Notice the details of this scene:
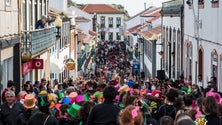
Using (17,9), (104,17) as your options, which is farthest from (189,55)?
(104,17)

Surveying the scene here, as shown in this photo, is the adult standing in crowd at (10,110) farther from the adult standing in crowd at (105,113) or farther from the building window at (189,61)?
the building window at (189,61)

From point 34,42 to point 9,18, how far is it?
10.4ft

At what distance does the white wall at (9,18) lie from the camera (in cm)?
1859

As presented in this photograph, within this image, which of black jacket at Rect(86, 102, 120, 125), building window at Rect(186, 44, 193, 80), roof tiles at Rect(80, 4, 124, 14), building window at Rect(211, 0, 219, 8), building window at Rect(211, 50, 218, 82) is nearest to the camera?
black jacket at Rect(86, 102, 120, 125)

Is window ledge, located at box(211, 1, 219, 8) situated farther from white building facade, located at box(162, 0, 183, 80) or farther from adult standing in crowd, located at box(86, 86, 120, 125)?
adult standing in crowd, located at box(86, 86, 120, 125)

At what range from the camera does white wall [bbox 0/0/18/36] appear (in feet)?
61.0

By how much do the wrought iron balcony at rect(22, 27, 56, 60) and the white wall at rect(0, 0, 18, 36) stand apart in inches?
33.4

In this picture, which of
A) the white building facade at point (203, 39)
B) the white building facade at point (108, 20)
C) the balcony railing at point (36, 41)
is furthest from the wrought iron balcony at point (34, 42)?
the white building facade at point (108, 20)

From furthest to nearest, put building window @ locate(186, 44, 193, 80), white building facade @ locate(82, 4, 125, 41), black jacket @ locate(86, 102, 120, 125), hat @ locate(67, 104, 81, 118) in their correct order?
white building facade @ locate(82, 4, 125, 41) < building window @ locate(186, 44, 193, 80) < hat @ locate(67, 104, 81, 118) < black jacket @ locate(86, 102, 120, 125)

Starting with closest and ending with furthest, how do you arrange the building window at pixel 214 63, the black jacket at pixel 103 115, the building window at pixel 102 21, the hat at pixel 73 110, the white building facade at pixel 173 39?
1. the black jacket at pixel 103 115
2. the hat at pixel 73 110
3. the building window at pixel 214 63
4. the white building facade at pixel 173 39
5. the building window at pixel 102 21

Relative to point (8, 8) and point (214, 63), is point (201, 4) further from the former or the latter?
point (8, 8)

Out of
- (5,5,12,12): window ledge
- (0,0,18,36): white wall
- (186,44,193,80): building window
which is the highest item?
(5,5,12,12): window ledge

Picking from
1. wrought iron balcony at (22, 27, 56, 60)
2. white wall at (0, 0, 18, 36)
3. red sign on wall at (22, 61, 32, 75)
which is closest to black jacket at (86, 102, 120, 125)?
white wall at (0, 0, 18, 36)

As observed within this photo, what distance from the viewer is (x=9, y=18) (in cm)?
2009
